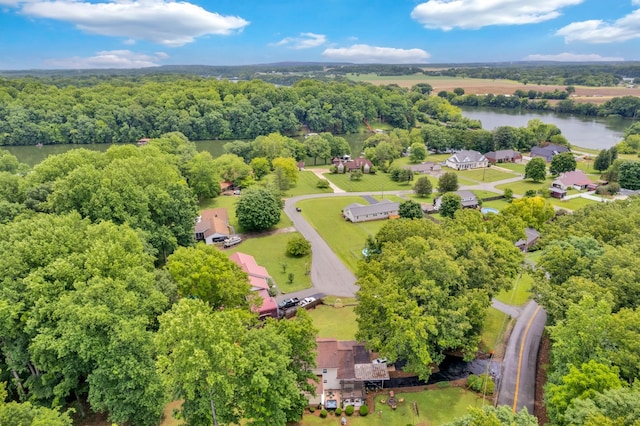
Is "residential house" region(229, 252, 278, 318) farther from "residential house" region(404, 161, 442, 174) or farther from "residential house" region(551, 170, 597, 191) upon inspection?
"residential house" region(551, 170, 597, 191)

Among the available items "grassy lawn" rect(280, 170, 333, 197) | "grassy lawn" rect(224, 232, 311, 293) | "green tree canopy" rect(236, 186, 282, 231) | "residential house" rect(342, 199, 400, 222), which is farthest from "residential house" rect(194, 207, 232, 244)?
"residential house" rect(342, 199, 400, 222)

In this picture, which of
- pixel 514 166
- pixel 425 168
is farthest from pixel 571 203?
pixel 425 168

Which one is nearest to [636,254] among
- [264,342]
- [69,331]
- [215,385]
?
[264,342]

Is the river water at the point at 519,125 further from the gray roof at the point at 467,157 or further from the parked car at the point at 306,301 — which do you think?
the parked car at the point at 306,301

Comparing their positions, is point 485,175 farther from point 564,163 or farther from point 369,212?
point 369,212

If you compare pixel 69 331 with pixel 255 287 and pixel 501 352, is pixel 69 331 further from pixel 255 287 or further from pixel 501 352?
pixel 501 352

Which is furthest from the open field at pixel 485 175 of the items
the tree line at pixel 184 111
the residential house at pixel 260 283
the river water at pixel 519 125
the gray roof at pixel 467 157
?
the residential house at pixel 260 283
